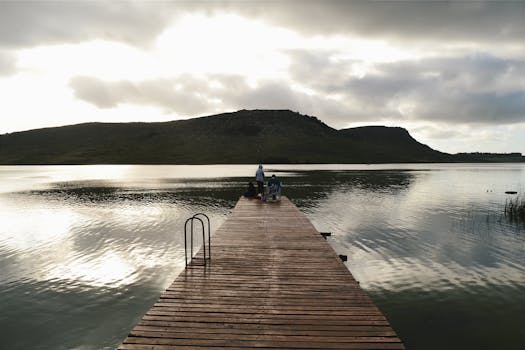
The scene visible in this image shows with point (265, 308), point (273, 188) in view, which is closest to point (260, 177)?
point (273, 188)

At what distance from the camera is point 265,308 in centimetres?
860

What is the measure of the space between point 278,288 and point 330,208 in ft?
86.1

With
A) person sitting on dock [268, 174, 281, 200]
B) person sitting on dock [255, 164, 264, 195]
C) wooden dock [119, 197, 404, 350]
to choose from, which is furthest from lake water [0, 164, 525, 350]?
person sitting on dock [255, 164, 264, 195]

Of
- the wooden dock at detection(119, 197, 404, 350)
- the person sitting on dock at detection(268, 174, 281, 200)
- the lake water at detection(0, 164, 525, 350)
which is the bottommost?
the lake water at detection(0, 164, 525, 350)

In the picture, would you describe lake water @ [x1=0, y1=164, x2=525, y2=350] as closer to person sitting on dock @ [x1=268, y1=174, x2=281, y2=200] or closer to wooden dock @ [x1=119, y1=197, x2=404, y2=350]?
wooden dock @ [x1=119, y1=197, x2=404, y2=350]

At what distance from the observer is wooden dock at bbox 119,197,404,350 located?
23.4ft

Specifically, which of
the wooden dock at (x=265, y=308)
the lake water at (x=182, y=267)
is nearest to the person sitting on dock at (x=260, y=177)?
the lake water at (x=182, y=267)

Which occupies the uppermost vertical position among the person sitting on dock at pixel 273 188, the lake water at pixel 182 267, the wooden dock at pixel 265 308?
the person sitting on dock at pixel 273 188

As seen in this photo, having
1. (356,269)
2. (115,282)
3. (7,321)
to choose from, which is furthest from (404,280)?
(7,321)

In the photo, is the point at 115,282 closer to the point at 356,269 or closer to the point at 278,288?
the point at 278,288

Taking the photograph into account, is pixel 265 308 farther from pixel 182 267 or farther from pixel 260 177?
pixel 260 177

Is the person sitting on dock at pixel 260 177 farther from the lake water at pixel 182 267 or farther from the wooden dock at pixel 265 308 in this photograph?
the wooden dock at pixel 265 308

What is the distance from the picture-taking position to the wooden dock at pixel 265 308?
7121mm

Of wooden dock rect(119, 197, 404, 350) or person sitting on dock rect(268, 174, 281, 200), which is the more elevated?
person sitting on dock rect(268, 174, 281, 200)
